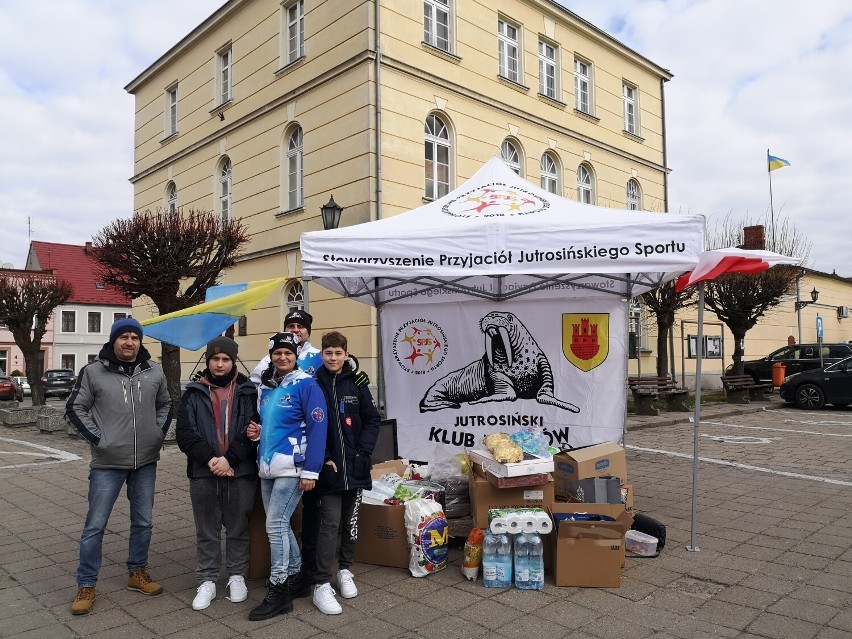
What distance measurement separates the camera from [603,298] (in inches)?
259

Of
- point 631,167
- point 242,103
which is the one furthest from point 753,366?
point 242,103

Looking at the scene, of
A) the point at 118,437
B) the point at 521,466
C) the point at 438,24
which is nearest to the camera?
the point at 118,437

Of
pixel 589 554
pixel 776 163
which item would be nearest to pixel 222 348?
pixel 589 554

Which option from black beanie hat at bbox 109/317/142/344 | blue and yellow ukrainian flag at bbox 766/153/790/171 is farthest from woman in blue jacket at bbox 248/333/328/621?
blue and yellow ukrainian flag at bbox 766/153/790/171

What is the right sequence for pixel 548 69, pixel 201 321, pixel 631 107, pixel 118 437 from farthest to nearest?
pixel 631 107
pixel 548 69
pixel 201 321
pixel 118 437

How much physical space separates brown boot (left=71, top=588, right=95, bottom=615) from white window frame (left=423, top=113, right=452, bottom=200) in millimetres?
11986

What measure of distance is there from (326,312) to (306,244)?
9.95 meters

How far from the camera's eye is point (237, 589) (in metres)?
4.23

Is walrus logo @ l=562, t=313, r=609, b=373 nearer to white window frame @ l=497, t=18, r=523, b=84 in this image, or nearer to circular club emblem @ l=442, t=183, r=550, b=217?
circular club emblem @ l=442, t=183, r=550, b=217

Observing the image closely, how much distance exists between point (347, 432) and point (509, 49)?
612 inches

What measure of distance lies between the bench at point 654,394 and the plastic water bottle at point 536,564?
1133 cm

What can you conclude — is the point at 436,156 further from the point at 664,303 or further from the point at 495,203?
the point at 495,203

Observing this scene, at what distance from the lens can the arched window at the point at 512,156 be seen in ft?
56.4

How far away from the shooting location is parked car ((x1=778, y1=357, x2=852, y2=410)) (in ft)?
54.6
